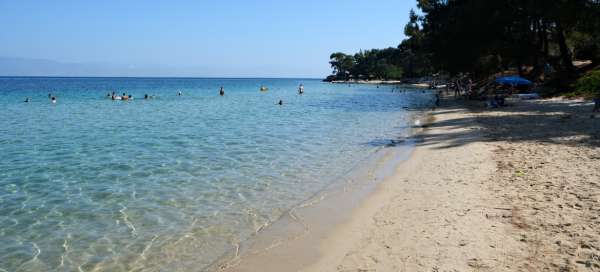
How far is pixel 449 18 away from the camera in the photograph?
45.2 meters

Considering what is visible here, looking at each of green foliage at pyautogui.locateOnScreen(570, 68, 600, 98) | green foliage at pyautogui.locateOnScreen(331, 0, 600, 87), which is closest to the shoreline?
green foliage at pyautogui.locateOnScreen(570, 68, 600, 98)

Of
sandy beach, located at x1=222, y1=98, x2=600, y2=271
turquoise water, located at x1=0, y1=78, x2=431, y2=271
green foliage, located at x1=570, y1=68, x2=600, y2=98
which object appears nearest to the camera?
sandy beach, located at x1=222, y1=98, x2=600, y2=271

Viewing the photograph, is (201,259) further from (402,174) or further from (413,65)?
(413,65)

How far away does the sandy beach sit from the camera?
6008 millimetres

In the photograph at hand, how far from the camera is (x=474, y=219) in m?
7.65

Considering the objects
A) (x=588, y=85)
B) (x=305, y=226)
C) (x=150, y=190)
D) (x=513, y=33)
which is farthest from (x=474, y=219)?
(x=513, y=33)

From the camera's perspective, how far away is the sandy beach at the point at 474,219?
237 inches

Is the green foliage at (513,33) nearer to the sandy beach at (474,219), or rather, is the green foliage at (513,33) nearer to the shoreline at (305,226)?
the sandy beach at (474,219)

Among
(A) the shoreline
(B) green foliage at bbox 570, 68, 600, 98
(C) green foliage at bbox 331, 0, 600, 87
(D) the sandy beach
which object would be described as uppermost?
(C) green foliage at bbox 331, 0, 600, 87

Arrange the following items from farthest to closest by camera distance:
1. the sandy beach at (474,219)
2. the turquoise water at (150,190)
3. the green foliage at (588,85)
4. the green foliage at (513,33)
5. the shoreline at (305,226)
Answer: the green foliage at (513,33) < the green foliage at (588,85) < the turquoise water at (150,190) < the shoreline at (305,226) < the sandy beach at (474,219)

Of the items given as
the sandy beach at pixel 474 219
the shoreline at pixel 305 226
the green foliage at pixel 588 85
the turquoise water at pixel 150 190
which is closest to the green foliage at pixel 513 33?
the green foliage at pixel 588 85

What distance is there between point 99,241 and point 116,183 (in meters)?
4.25

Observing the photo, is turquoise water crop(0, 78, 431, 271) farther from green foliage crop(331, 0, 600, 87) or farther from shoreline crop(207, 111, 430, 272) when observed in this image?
green foliage crop(331, 0, 600, 87)

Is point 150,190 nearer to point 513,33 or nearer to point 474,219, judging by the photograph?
point 474,219
